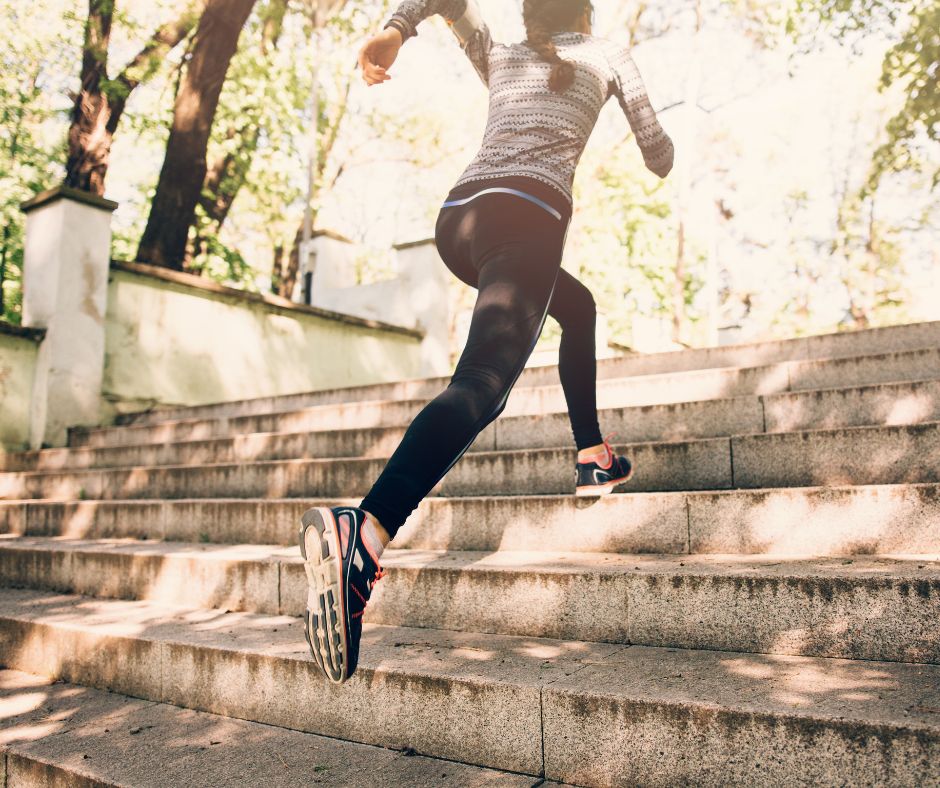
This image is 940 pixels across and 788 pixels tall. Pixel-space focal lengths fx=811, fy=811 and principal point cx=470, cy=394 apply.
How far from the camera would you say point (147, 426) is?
7.43 meters

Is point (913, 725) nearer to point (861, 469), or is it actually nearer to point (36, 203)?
point (861, 469)

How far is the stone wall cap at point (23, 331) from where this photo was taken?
24.5 feet

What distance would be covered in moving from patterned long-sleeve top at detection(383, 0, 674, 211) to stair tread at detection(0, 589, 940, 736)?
53.7 inches

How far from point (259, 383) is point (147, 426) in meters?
2.66

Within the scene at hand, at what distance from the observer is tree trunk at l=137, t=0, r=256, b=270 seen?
10.3 metres

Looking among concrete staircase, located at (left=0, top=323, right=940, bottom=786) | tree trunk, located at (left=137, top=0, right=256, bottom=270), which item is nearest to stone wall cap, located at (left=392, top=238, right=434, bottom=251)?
tree trunk, located at (left=137, top=0, right=256, bottom=270)

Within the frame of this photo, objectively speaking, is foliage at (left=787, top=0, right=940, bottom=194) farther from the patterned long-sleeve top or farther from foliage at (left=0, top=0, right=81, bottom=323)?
foliage at (left=0, top=0, right=81, bottom=323)

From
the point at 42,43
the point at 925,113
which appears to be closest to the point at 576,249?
the point at 925,113

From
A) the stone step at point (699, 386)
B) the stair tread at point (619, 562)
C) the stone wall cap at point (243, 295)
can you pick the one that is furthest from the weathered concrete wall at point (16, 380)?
the stair tread at point (619, 562)

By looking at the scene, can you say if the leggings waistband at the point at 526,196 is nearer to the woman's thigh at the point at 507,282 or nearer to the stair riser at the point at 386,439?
the woman's thigh at the point at 507,282

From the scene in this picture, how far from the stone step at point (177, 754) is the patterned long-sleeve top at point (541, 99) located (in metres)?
1.67

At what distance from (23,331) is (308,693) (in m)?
6.46

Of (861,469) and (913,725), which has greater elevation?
(861,469)

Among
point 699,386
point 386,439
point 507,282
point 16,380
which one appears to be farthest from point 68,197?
point 507,282
